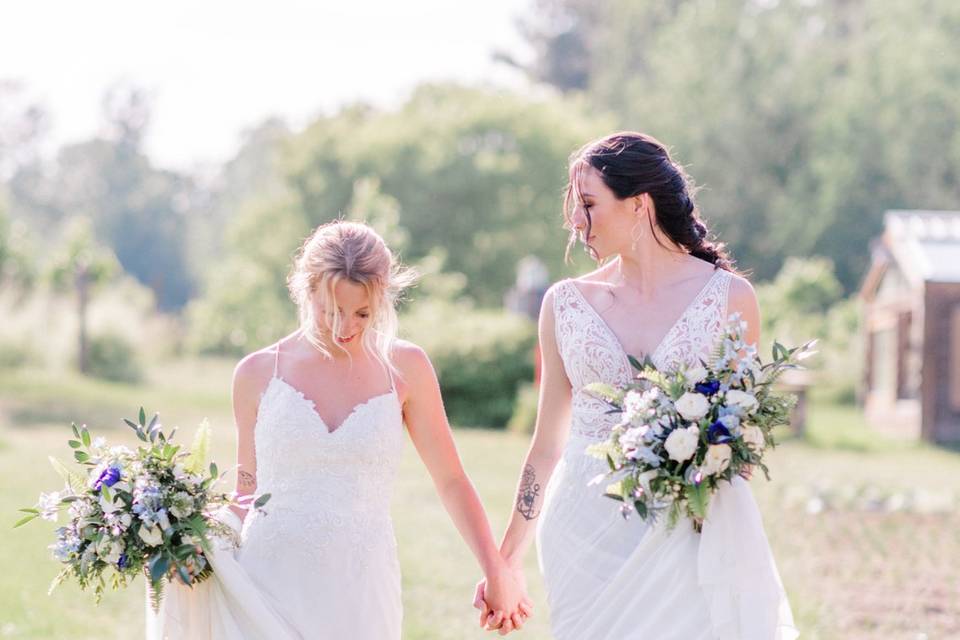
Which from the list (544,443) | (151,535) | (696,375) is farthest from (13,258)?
(696,375)

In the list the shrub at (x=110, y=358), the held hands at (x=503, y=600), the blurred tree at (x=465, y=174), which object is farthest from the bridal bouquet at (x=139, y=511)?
the blurred tree at (x=465, y=174)

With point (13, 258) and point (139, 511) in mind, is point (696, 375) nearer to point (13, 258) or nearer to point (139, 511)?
point (139, 511)

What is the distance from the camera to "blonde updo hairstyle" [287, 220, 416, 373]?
461cm

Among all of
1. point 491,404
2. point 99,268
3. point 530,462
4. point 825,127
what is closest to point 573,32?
point 825,127

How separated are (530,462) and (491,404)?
20.0 m

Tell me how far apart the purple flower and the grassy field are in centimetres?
509

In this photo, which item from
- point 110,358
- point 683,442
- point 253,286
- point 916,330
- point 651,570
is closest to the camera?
point 683,442

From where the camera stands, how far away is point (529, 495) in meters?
5.27

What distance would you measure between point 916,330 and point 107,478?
2280cm

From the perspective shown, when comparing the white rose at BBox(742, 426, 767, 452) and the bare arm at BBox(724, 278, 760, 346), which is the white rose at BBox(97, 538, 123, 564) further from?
the bare arm at BBox(724, 278, 760, 346)

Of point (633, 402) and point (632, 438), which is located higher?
point (633, 402)

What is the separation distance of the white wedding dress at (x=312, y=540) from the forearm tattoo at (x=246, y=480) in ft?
0.34

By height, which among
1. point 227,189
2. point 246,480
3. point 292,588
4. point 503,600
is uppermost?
point 227,189

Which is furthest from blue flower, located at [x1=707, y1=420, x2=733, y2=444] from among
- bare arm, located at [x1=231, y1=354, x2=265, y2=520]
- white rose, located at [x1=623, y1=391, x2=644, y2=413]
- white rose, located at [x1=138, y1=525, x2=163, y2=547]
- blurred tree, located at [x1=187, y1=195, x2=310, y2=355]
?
blurred tree, located at [x1=187, y1=195, x2=310, y2=355]
